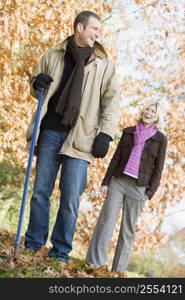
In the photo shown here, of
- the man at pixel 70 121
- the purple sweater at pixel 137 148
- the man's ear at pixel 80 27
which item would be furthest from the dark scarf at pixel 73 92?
the purple sweater at pixel 137 148

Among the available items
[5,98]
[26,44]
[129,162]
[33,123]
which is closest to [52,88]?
[33,123]

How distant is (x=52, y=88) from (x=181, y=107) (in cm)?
484

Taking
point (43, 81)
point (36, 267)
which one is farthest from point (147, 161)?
point (36, 267)

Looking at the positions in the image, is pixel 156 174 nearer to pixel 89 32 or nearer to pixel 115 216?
pixel 115 216

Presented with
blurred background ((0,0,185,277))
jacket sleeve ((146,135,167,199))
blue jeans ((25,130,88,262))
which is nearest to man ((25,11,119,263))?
blue jeans ((25,130,88,262))

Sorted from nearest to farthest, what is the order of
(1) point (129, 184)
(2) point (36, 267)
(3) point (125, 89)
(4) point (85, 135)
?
1. (2) point (36, 267)
2. (4) point (85, 135)
3. (1) point (129, 184)
4. (3) point (125, 89)

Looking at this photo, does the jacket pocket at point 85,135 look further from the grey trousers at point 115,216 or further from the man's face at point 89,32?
the grey trousers at point 115,216

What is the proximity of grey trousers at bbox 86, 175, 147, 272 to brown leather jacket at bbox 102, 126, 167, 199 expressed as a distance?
0.19 ft

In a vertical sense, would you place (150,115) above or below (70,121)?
above

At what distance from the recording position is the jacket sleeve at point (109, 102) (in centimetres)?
378

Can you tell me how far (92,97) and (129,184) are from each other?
90 cm

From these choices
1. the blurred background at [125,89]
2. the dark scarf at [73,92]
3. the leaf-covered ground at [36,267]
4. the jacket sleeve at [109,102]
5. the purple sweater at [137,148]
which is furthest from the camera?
the blurred background at [125,89]

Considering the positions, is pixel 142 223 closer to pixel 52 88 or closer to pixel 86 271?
pixel 86 271

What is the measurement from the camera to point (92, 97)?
12.6 ft
